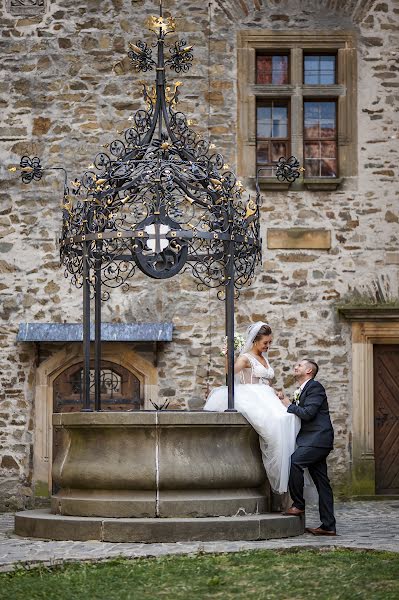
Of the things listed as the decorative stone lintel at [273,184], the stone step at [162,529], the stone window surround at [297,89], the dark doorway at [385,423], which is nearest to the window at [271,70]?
the stone window surround at [297,89]

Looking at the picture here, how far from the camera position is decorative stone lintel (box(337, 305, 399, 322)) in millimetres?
15648

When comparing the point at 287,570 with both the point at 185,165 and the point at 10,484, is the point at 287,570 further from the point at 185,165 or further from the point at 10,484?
the point at 10,484

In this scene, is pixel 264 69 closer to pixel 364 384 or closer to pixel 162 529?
pixel 364 384

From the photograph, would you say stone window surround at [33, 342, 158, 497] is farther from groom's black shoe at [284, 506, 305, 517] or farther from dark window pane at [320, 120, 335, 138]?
groom's black shoe at [284, 506, 305, 517]

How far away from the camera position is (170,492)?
32.0ft

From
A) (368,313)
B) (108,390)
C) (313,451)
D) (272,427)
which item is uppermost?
(368,313)

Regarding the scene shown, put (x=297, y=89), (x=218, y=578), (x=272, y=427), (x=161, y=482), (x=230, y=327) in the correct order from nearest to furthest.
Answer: (x=218, y=578) → (x=161, y=482) → (x=272, y=427) → (x=230, y=327) → (x=297, y=89)

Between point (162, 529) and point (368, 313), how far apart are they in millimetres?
6994

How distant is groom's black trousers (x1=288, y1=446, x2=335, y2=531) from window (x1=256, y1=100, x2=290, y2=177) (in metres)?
6.49

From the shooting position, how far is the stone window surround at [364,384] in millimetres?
15609

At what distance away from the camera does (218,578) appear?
24.1 ft

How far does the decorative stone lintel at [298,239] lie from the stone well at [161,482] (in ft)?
19.7

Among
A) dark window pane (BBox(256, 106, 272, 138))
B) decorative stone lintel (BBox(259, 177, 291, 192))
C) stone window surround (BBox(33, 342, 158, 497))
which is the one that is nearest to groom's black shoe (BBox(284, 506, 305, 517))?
stone window surround (BBox(33, 342, 158, 497))

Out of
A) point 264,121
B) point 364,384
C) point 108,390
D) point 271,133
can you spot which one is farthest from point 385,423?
point 264,121
